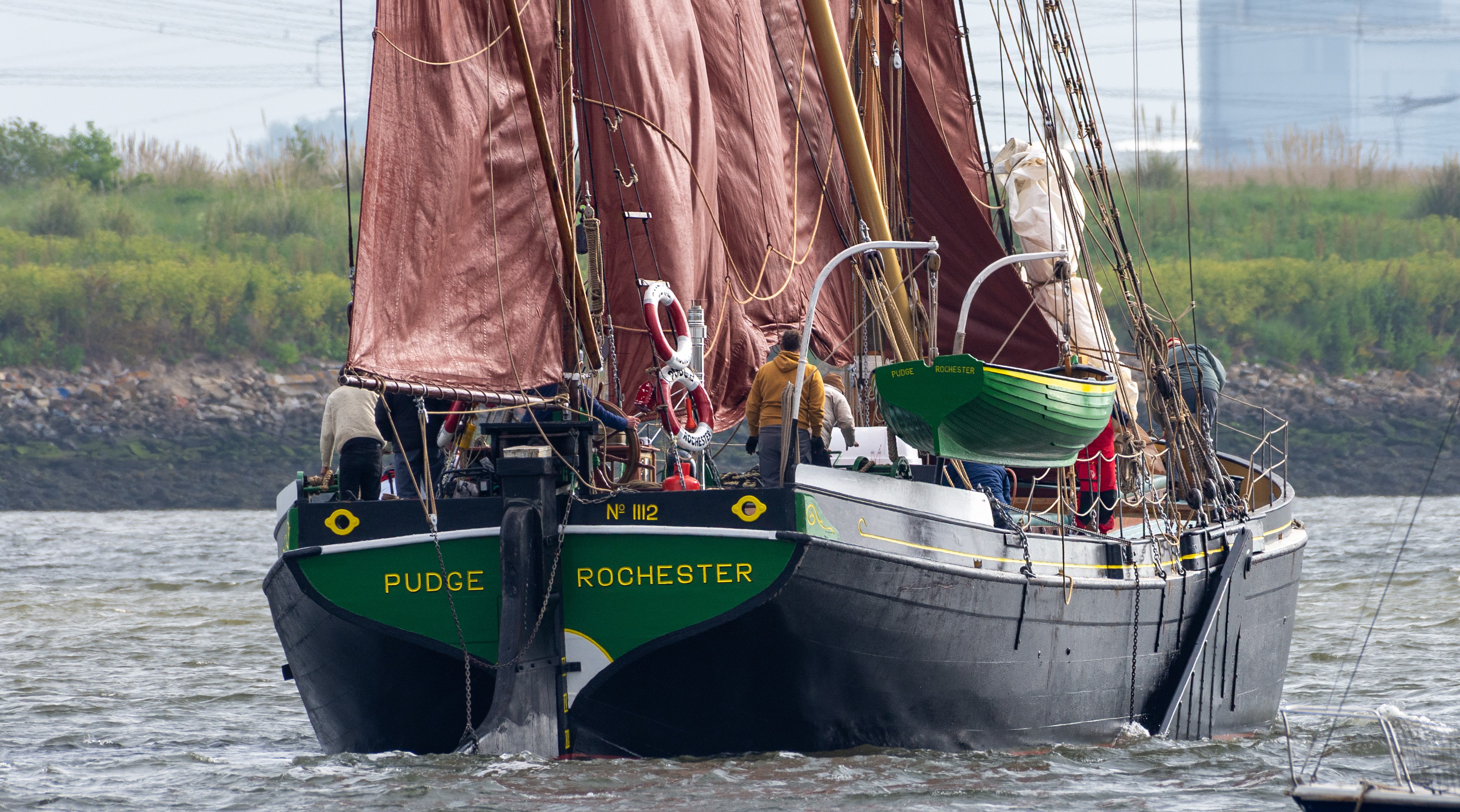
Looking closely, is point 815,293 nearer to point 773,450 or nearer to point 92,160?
point 773,450

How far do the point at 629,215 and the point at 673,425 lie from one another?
→ 111 inches

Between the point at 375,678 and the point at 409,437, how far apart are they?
206 cm

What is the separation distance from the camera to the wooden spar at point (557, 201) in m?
11.8

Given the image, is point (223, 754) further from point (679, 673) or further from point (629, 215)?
point (629, 215)

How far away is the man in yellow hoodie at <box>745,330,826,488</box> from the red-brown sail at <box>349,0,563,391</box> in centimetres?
132

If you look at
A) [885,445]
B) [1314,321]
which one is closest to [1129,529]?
[885,445]

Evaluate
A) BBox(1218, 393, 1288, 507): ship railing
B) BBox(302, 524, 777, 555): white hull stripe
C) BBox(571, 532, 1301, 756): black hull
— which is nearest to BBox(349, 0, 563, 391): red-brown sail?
BBox(302, 524, 777, 555): white hull stripe

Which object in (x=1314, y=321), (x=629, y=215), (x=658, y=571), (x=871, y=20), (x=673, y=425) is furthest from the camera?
(x=1314, y=321)

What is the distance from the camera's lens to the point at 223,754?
13172 mm

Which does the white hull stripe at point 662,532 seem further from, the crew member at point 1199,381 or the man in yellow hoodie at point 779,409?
the crew member at point 1199,381

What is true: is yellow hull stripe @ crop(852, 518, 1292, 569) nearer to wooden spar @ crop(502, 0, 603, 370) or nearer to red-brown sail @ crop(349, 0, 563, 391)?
red-brown sail @ crop(349, 0, 563, 391)

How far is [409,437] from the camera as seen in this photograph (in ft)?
41.6

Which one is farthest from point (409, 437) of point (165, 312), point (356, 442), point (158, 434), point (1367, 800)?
point (165, 312)

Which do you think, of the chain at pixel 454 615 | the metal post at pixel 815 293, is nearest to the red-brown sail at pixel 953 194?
the metal post at pixel 815 293
